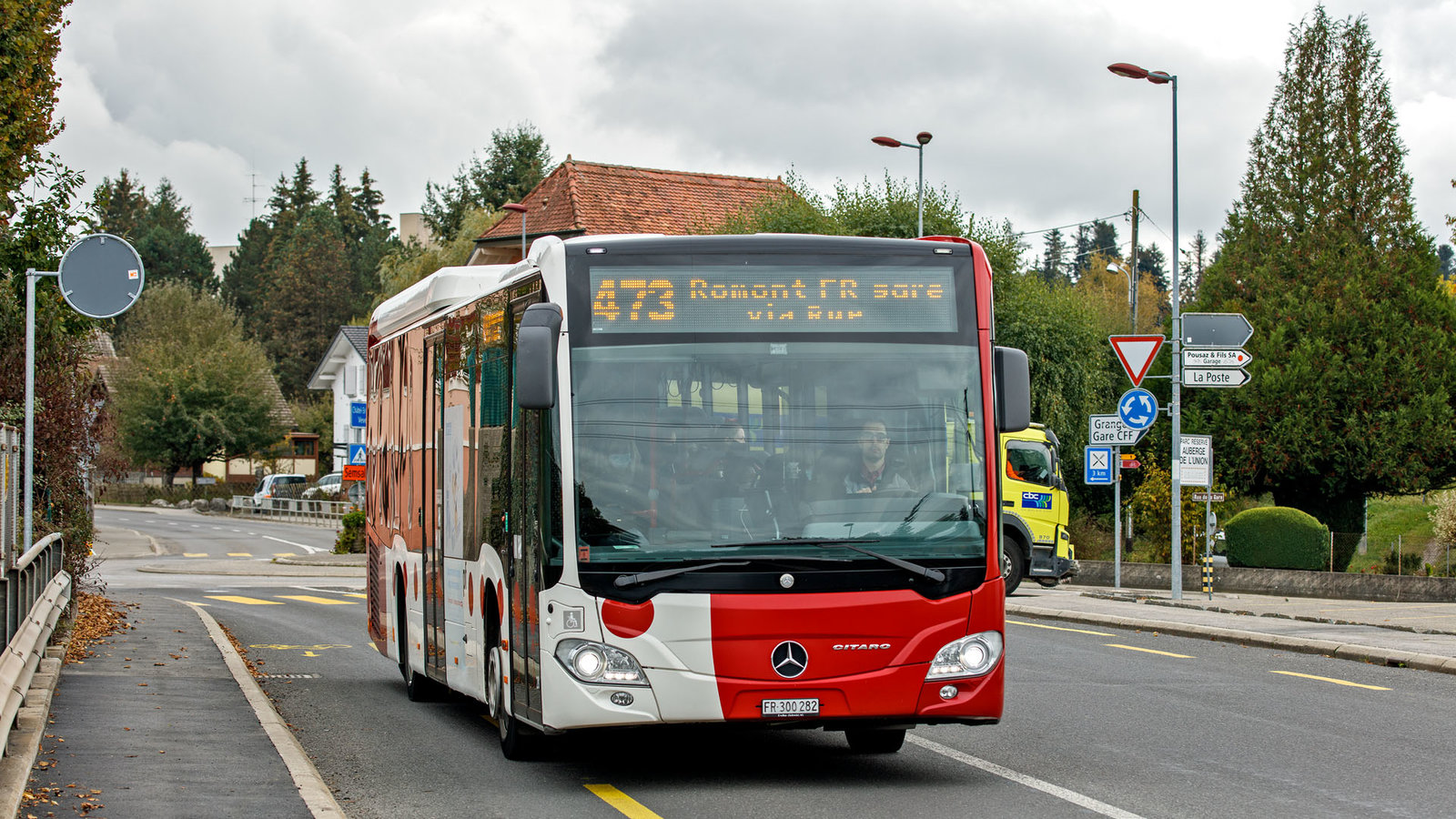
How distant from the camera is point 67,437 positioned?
57.3 ft

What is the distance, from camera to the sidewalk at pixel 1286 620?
54.2 feet

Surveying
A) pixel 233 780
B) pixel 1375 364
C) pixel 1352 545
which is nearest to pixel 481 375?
pixel 233 780

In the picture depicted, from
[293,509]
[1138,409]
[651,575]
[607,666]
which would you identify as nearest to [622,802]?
[607,666]

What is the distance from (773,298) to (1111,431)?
20.6 m

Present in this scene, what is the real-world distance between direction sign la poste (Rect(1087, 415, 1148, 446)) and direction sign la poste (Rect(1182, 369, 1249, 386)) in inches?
147

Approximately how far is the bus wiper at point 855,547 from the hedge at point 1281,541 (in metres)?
22.8

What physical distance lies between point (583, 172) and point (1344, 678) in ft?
132

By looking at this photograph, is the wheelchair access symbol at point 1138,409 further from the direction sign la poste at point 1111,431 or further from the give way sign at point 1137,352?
the give way sign at point 1137,352

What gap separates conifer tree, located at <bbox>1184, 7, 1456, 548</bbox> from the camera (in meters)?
36.1

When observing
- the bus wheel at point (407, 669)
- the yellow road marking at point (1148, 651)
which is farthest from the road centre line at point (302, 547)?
the bus wheel at point (407, 669)

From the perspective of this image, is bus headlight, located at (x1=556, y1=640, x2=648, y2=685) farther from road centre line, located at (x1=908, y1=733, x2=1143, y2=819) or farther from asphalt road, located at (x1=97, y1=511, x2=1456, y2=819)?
road centre line, located at (x1=908, y1=733, x2=1143, y2=819)

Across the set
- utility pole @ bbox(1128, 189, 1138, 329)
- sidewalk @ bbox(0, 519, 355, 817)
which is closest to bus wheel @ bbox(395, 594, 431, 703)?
sidewalk @ bbox(0, 519, 355, 817)

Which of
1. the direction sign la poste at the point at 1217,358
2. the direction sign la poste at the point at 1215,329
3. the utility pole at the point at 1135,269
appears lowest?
the direction sign la poste at the point at 1217,358

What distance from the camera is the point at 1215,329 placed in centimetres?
2702
